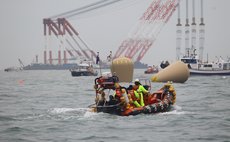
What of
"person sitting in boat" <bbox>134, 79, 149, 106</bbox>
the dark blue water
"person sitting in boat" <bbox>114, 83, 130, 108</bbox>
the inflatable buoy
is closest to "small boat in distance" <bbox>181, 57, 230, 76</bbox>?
the inflatable buoy

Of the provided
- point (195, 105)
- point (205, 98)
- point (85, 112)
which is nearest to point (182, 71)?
point (205, 98)

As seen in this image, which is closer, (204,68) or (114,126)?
(114,126)

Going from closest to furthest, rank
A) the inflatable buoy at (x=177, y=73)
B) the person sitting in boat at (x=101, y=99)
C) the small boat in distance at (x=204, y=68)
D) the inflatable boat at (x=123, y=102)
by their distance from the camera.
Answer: the inflatable boat at (x=123, y=102)
the person sitting in boat at (x=101, y=99)
the inflatable buoy at (x=177, y=73)
the small boat in distance at (x=204, y=68)

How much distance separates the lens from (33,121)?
104 ft

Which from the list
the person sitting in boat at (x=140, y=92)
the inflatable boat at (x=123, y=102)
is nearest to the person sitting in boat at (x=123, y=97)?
the inflatable boat at (x=123, y=102)

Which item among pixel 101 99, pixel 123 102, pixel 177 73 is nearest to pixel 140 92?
pixel 123 102

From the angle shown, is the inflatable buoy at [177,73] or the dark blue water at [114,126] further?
the inflatable buoy at [177,73]

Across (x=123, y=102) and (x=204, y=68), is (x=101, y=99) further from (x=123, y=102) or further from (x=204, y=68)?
(x=204, y=68)

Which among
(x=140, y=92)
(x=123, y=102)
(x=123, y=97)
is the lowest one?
(x=123, y=102)

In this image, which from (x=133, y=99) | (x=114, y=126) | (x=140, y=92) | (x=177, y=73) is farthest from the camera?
(x=177, y=73)

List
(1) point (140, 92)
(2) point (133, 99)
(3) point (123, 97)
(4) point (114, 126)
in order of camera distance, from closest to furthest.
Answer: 1. (4) point (114, 126)
2. (3) point (123, 97)
3. (2) point (133, 99)
4. (1) point (140, 92)

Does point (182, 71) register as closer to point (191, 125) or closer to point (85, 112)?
point (85, 112)

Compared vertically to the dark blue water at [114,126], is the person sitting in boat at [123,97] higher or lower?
higher

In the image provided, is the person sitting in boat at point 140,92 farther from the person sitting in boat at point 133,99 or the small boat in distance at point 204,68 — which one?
the small boat in distance at point 204,68
